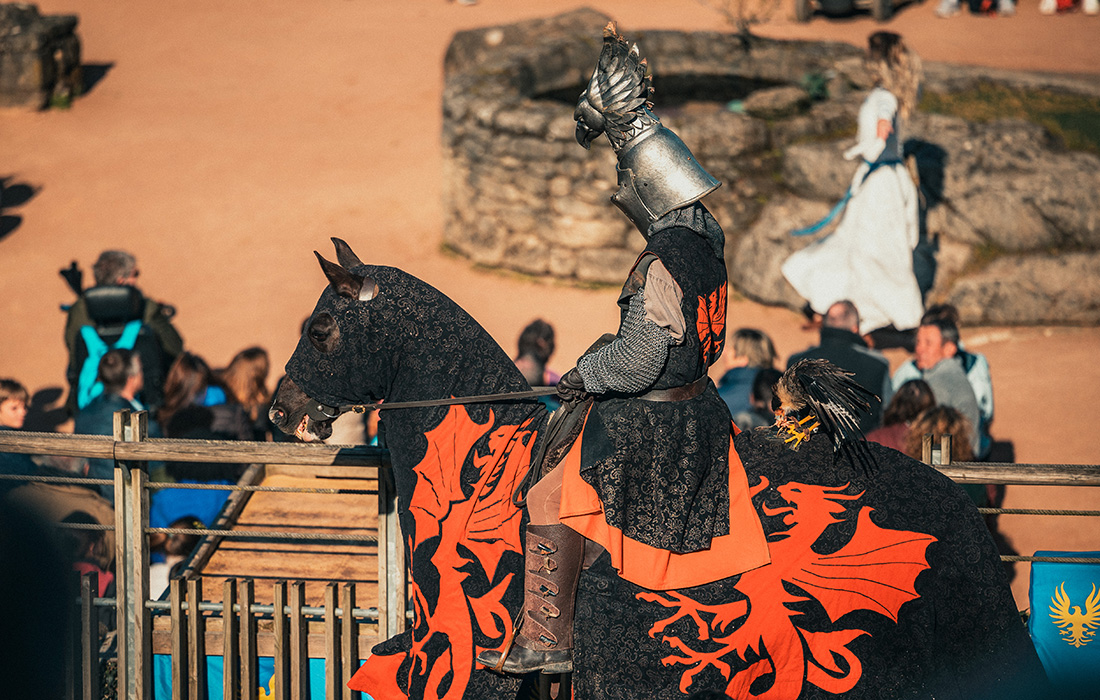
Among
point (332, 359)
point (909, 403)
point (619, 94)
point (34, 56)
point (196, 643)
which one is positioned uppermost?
point (619, 94)

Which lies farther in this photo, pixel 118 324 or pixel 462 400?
pixel 118 324

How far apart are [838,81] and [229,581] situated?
31.6 feet

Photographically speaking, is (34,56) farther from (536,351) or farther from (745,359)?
(745,359)

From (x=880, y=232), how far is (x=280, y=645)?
5.90 m

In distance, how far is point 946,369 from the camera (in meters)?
5.75

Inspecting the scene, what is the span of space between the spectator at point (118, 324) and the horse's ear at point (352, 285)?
337cm

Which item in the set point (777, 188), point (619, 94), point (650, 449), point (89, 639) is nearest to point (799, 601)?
point (650, 449)

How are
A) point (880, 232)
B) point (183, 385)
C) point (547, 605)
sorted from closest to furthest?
point (547, 605) < point (183, 385) < point (880, 232)

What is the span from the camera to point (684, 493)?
9.81ft

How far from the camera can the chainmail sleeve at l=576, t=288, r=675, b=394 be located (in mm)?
2912

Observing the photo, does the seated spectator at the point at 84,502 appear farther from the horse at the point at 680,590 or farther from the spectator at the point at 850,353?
the spectator at the point at 850,353

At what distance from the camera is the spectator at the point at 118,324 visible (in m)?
6.26

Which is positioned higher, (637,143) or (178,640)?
(637,143)

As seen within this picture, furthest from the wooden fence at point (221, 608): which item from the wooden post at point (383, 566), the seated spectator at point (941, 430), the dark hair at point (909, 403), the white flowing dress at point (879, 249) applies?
the white flowing dress at point (879, 249)
